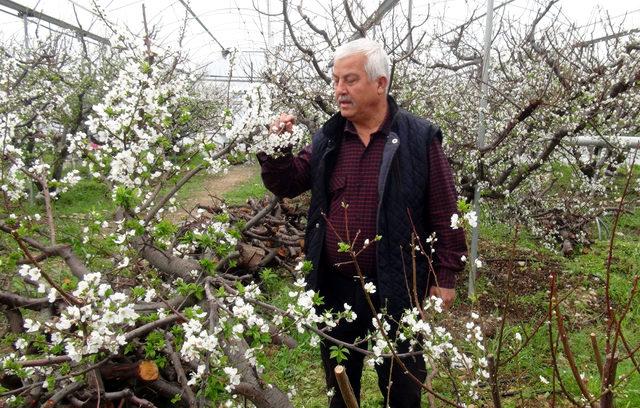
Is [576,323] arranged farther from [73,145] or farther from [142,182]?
[73,145]

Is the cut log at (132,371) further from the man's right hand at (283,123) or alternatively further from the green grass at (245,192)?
the green grass at (245,192)

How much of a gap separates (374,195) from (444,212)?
0.31 meters

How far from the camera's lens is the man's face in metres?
2.03

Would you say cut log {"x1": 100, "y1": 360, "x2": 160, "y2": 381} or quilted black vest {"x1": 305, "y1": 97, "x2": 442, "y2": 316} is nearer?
quilted black vest {"x1": 305, "y1": 97, "x2": 442, "y2": 316}

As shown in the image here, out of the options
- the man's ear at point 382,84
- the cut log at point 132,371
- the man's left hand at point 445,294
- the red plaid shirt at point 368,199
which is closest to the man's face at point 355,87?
the man's ear at point 382,84

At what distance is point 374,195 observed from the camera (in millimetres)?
2109

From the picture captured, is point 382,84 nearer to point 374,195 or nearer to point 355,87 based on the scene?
point 355,87

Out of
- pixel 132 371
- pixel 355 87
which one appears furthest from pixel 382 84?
pixel 132 371

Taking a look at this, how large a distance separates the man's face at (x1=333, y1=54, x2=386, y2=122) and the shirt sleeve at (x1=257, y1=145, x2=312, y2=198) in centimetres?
35

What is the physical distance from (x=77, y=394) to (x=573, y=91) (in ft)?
13.8

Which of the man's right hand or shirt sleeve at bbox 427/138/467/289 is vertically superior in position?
the man's right hand

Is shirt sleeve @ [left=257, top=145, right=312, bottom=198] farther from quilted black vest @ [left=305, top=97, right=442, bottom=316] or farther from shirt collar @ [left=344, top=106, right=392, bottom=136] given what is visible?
quilted black vest @ [left=305, top=97, right=442, bottom=316]

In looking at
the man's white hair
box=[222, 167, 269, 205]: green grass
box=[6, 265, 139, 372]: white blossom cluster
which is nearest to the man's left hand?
the man's white hair

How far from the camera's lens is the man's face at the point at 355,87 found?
6.64 ft
